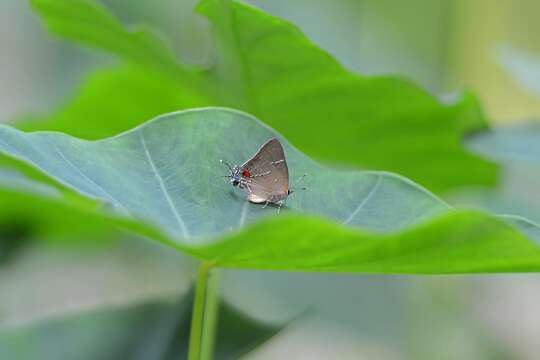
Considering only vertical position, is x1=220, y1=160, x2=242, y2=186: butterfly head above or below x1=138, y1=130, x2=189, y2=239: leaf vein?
below

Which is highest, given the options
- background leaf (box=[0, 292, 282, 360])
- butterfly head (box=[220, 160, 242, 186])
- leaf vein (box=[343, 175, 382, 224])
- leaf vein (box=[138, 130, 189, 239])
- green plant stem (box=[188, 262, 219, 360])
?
leaf vein (box=[138, 130, 189, 239])

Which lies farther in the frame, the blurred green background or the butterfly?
the blurred green background

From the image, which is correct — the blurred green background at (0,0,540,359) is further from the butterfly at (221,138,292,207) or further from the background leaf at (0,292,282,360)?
the butterfly at (221,138,292,207)

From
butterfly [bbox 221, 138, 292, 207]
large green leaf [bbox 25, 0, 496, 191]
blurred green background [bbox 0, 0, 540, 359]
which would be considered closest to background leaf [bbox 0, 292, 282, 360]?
blurred green background [bbox 0, 0, 540, 359]

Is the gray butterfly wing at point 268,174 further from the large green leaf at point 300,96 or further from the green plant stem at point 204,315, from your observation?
the large green leaf at point 300,96

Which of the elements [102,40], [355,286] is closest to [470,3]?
[355,286]

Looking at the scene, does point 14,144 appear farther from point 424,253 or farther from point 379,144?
point 379,144

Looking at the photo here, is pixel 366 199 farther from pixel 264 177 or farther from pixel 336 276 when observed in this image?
pixel 336 276

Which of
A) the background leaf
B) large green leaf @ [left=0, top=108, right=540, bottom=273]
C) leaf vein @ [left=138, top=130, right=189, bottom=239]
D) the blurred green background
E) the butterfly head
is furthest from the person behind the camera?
the blurred green background

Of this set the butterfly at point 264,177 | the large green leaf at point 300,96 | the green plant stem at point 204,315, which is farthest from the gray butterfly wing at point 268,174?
the large green leaf at point 300,96
